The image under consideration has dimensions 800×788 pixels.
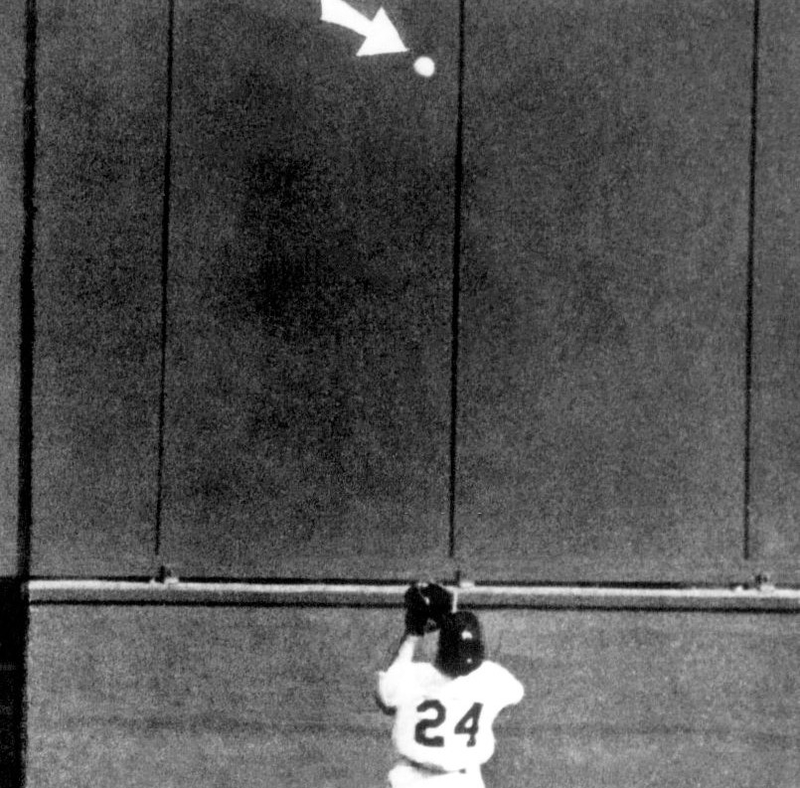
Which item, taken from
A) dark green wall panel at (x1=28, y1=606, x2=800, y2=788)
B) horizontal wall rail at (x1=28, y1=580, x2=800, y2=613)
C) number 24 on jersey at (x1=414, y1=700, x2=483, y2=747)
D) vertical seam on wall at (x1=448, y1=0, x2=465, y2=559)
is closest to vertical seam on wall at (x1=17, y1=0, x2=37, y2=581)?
horizontal wall rail at (x1=28, y1=580, x2=800, y2=613)

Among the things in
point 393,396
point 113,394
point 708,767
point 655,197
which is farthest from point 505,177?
point 708,767

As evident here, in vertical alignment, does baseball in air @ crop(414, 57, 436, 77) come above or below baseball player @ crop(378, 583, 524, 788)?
above

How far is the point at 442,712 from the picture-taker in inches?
195

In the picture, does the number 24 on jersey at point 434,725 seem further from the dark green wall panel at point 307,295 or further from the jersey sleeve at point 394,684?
the dark green wall panel at point 307,295

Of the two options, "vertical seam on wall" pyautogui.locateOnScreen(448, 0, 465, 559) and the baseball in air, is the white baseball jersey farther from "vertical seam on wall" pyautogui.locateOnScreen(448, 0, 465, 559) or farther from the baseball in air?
the baseball in air

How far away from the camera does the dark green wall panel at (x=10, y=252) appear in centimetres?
684

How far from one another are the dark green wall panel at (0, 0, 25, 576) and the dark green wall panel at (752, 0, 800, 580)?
4.46 m

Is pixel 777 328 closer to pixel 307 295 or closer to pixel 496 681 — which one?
pixel 307 295

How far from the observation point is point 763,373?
22.8 ft

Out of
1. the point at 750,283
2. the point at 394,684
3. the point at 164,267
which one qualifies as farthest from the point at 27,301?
the point at 750,283

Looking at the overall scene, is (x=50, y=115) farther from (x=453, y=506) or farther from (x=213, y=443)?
(x=453, y=506)

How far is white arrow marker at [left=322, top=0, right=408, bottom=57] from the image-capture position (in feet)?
22.7

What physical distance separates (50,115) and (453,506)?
3.38 m

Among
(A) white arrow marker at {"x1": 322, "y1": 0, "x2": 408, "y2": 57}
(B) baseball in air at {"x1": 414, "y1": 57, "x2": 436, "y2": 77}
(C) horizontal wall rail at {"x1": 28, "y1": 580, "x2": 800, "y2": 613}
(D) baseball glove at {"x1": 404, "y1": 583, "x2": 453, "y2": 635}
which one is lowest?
(C) horizontal wall rail at {"x1": 28, "y1": 580, "x2": 800, "y2": 613}
